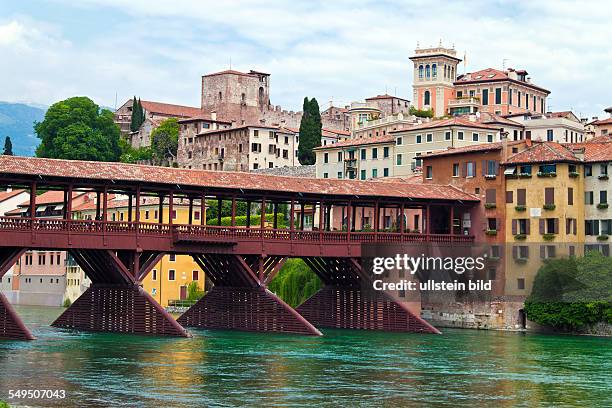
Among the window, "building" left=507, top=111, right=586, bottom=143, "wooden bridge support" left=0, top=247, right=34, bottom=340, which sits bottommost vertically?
"wooden bridge support" left=0, top=247, right=34, bottom=340

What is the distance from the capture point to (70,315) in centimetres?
5638

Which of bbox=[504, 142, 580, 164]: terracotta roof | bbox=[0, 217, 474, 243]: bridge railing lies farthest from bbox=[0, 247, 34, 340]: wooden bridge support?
bbox=[504, 142, 580, 164]: terracotta roof

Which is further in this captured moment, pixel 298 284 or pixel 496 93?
pixel 496 93

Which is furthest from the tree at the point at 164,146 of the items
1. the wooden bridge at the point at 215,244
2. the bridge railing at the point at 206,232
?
the bridge railing at the point at 206,232

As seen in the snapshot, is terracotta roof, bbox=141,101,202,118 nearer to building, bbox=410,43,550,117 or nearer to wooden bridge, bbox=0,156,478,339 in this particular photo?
building, bbox=410,43,550,117

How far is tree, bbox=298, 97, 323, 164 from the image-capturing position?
11531 centimetres

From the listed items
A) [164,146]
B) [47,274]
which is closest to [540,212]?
[47,274]

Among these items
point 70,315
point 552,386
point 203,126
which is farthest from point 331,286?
point 203,126

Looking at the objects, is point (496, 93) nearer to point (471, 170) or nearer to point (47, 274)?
point (47, 274)

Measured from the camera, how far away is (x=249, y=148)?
12338 cm

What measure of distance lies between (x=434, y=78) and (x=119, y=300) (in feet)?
271

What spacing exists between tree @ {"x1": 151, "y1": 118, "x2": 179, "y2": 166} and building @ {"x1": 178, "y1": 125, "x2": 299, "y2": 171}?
902cm

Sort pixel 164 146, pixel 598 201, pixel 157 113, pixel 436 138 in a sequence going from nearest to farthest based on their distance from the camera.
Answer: pixel 598 201
pixel 436 138
pixel 164 146
pixel 157 113

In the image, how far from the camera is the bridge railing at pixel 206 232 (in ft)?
167
